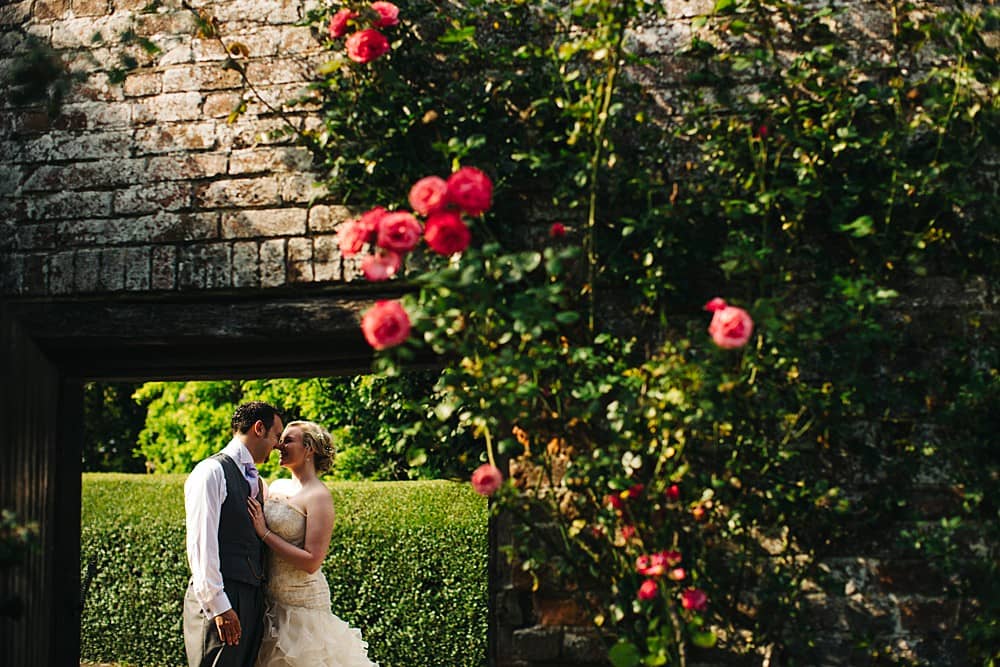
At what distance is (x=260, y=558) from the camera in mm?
4855

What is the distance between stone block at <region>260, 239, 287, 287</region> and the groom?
41.9 inches

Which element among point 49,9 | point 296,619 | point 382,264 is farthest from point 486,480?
point 49,9

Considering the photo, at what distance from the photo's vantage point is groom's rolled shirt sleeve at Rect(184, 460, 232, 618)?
4.37m

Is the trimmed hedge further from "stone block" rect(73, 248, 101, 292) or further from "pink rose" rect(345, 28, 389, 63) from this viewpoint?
"pink rose" rect(345, 28, 389, 63)

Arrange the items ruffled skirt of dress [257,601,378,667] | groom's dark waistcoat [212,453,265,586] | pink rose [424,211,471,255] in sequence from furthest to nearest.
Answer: ruffled skirt of dress [257,601,378,667], groom's dark waistcoat [212,453,265,586], pink rose [424,211,471,255]

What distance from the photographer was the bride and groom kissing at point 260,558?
4.44 m

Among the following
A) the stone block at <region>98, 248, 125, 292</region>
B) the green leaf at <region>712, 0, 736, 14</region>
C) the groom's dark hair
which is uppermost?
the green leaf at <region>712, 0, 736, 14</region>

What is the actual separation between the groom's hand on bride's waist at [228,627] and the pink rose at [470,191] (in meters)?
2.14

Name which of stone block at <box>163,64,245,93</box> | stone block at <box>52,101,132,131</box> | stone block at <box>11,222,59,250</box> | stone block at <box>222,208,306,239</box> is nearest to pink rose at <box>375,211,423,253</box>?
stone block at <box>222,208,306,239</box>

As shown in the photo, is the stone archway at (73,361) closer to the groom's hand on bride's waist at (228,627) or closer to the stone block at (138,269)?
the stone block at (138,269)

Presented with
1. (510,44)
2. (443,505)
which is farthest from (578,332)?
(443,505)

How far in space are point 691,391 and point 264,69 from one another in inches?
75.4

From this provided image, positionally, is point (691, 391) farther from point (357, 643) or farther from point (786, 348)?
point (357, 643)

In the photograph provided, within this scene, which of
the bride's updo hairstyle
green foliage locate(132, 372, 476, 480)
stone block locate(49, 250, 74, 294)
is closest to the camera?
stone block locate(49, 250, 74, 294)
